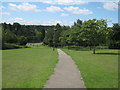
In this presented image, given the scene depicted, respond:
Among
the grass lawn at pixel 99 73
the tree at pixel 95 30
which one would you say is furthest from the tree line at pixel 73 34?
the grass lawn at pixel 99 73

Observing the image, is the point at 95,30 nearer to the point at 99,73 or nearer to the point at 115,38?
the point at 99,73

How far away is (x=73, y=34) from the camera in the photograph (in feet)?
159

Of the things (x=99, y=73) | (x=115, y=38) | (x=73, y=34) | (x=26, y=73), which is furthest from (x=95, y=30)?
(x=115, y=38)

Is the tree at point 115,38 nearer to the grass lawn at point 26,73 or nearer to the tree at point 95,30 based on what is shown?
the tree at point 95,30

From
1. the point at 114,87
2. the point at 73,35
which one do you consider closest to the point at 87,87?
the point at 114,87

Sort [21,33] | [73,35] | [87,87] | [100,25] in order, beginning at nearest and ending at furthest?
[87,87] → [100,25] → [73,35] → [21,33]

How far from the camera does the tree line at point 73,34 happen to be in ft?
91.4

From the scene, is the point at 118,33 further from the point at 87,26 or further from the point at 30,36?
the point at 30,36

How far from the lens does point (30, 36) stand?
87.8 m

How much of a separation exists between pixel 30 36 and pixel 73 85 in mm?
82640

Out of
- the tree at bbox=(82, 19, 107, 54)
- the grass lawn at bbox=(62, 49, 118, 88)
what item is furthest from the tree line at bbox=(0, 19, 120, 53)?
the grass lawn at bbox=(62, 49, 118, 88)

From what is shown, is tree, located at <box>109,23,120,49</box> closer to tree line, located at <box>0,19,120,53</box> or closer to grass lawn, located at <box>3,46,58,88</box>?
tree line, located at <box>0,19,120,53</box>

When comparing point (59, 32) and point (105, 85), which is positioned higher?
point (59, 32)

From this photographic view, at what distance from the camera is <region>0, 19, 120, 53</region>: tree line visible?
27.8m
